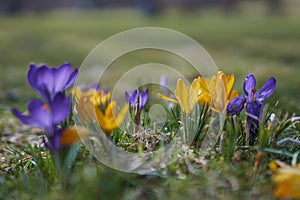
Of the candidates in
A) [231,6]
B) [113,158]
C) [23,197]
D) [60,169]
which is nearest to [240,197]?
[113,158]

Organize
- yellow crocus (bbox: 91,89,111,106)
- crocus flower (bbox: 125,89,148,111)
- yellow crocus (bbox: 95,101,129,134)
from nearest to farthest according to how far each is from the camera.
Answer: yellow crocus (bbox: 95,101,129,134) → yellow crocus (bbox: 91,89,111,106) → crocus flower (bbox: 125,89,148,111)

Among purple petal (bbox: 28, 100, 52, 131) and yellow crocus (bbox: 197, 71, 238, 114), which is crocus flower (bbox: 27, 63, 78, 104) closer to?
purple petal (bbox: 28, 100, 52, 131)

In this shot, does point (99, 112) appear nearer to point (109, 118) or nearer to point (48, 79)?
A: point (109, 118)

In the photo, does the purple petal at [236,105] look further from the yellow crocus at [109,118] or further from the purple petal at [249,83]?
the yellow crocus at [109,118]

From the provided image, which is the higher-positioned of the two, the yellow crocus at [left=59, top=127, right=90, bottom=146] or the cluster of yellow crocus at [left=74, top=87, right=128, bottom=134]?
the cluster of yellow crocus at [left=74, top=87, right=128, bottom=134]

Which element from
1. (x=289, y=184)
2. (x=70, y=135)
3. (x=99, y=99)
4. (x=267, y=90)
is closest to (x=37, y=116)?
(x=70, y=135)

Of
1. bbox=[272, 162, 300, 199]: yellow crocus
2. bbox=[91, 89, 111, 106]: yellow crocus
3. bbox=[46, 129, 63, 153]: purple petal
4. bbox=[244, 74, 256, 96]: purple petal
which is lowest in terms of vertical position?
bbox=[272, 162, 300, 199]: yellow crocus

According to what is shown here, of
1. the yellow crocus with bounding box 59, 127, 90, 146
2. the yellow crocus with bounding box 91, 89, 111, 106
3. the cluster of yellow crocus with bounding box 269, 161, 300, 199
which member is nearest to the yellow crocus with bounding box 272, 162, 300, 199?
the cluster of yellow crocus with bounding box 269, 161, 300, 199
